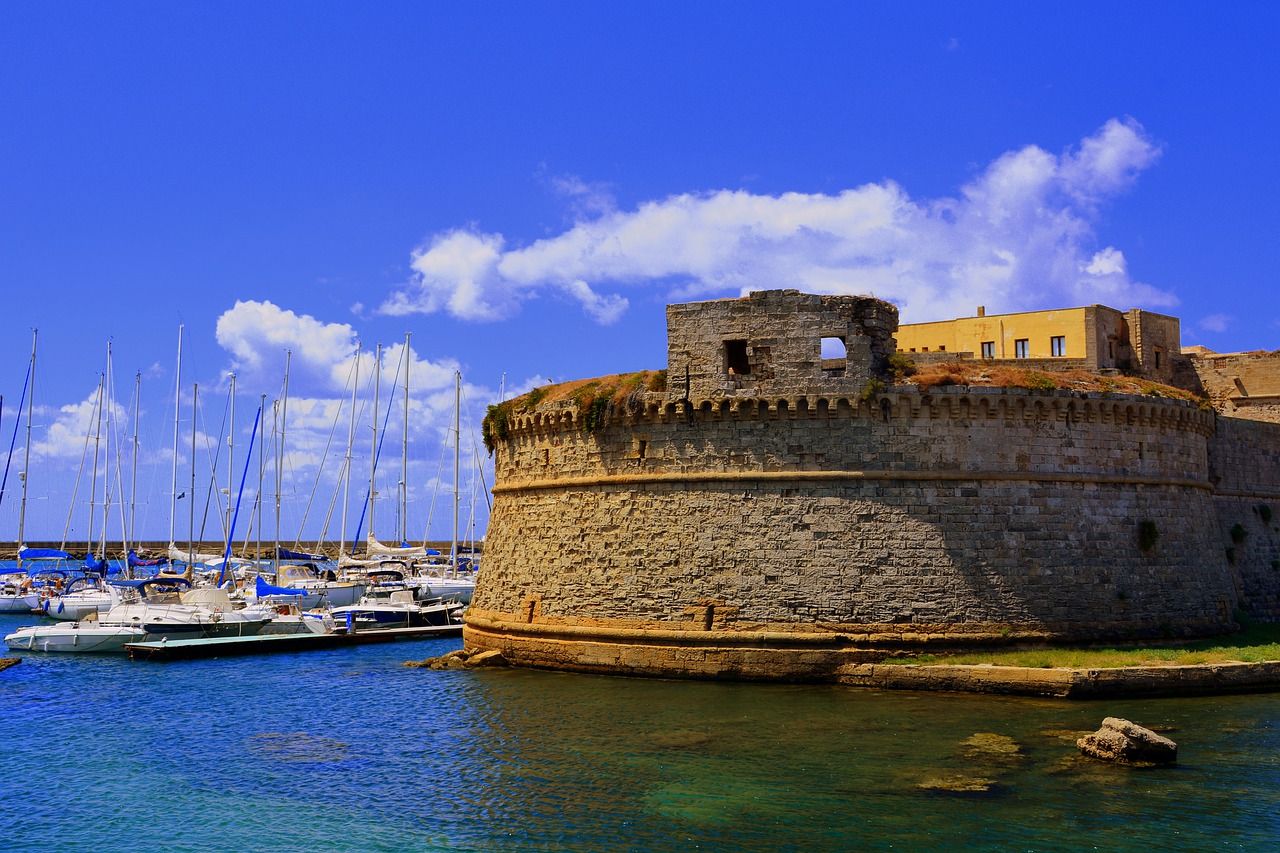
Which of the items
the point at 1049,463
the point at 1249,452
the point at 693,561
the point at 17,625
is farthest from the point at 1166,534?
the point at 17,625

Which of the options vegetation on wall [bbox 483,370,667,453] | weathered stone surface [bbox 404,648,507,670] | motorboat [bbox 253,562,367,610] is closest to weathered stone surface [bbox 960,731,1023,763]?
vegetation on wall [bbox 483,370,667,453]

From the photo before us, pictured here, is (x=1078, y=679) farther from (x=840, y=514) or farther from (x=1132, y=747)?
(x=840, y=514)

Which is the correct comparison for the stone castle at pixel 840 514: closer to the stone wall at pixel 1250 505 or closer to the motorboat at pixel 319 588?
the stone wall at pixel 1250 505

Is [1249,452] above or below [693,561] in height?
above

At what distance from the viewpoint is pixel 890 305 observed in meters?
20.9

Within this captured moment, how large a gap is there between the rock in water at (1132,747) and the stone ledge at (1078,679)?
11.6 feet

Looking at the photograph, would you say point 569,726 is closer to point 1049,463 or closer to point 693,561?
point 693,561

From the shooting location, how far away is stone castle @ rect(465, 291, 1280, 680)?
19500 millimetres

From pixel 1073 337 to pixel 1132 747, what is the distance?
18.4 meters

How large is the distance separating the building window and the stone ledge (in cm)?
615

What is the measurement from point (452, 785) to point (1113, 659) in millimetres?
11553

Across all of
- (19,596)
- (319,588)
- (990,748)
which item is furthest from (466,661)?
(19,596)

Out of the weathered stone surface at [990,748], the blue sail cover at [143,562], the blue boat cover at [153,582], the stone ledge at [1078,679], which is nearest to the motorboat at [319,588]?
the blue boat cover at [153,582]

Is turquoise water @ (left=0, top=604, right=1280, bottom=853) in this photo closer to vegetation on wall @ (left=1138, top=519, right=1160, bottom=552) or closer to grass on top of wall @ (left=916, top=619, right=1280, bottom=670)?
grass on top of wall @ (left=916, top=619, right=1280, bottom=670)
